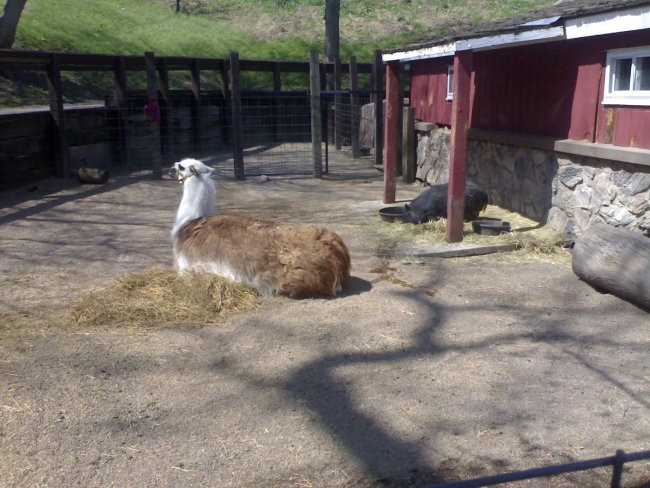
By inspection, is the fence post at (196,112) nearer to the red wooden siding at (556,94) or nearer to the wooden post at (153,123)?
the wooden post at (153,123)

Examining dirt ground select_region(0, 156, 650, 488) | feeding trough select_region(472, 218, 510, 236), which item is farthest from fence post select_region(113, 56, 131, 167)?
feeding trough select_region(472, 218, 510, 236)

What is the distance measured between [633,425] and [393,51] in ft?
26.4

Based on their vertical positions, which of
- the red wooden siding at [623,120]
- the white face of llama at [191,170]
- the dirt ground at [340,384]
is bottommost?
the dirt ground at [340,384]

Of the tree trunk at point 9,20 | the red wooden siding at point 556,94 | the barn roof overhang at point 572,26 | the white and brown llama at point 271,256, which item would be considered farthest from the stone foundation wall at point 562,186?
the tree trunk at point 9,20

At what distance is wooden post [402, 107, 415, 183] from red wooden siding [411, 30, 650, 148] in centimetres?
250

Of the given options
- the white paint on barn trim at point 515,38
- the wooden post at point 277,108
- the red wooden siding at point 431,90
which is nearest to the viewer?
the white paint on barn trim at point 515,38

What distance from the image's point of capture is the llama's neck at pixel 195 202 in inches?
269

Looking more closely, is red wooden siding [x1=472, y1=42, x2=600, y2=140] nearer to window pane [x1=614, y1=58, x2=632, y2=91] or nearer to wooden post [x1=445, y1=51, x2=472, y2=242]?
window pane [x1=614, y1=58, x2=632, y2=91]

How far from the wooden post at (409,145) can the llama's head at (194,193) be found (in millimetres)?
7203

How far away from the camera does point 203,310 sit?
19.0 ft

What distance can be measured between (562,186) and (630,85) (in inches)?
61.2

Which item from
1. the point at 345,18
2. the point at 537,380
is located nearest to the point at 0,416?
the point at 537,380

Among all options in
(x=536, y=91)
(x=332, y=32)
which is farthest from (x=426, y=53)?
(x=332, y=32)

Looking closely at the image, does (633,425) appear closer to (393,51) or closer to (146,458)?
(146,458)
